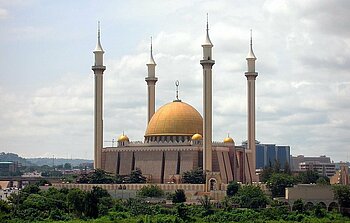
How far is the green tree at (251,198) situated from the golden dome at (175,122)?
453 inches

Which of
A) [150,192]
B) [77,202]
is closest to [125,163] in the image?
[150,192]

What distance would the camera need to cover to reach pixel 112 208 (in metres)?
71.6

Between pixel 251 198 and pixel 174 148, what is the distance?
12178 mm

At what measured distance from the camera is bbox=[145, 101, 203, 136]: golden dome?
86.7 meters

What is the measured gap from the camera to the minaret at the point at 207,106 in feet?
265

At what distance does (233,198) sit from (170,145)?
37.5 feet

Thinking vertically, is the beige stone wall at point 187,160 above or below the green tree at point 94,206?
above

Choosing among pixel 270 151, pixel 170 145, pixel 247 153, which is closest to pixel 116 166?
pixel 170 145

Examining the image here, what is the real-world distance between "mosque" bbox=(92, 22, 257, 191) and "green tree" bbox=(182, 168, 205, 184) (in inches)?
41.1

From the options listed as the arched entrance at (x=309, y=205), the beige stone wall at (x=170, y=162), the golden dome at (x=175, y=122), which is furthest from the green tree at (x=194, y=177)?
the arched entrance at (x=309, y=205)

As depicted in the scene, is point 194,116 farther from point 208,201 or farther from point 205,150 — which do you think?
point 208,201

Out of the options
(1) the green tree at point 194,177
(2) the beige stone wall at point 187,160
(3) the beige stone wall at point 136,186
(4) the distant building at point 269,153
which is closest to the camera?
(3) the beige stone wall at point 136,186

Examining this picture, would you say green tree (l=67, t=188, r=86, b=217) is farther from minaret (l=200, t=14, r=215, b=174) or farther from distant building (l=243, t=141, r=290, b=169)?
distant building (l=243, t=141, r=290, b=169)

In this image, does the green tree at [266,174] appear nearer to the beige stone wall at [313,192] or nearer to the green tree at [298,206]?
the beige stone wall at [313,192]
